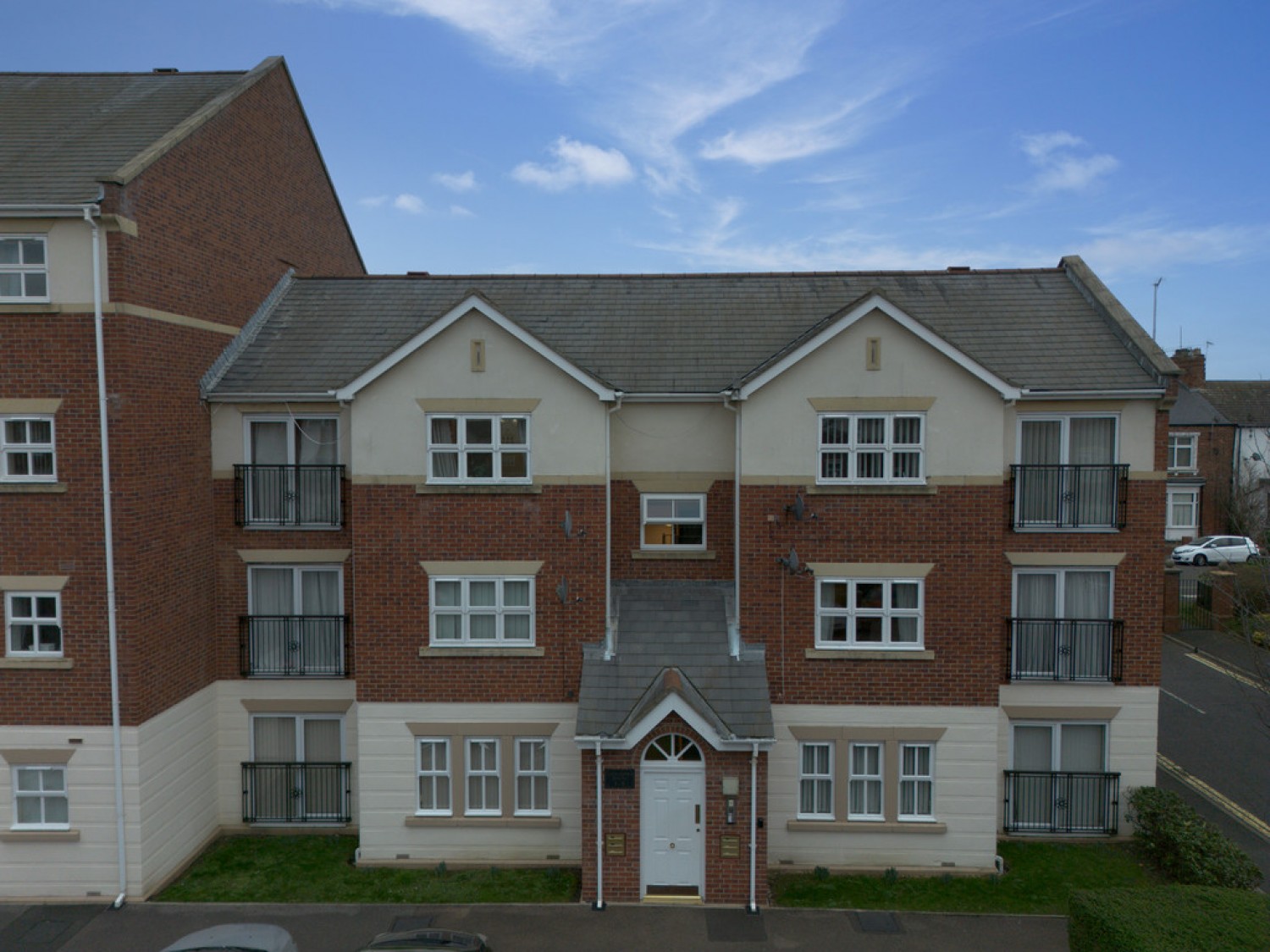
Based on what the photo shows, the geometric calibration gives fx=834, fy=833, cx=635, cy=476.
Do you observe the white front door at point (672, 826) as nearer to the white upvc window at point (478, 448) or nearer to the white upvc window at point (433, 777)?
the white upvc window at point (433, 777)

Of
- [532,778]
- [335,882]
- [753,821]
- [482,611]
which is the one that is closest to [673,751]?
[753,821]

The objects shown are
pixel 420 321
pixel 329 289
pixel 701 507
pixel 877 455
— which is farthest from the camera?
pixel 329 289

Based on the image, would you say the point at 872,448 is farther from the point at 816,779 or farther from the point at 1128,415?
the point at 816,779

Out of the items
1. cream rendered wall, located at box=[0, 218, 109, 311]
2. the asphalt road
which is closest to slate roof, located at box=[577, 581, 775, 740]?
the asphalt road

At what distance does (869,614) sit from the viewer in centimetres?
1390

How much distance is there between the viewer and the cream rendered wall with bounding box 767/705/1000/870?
13773mm

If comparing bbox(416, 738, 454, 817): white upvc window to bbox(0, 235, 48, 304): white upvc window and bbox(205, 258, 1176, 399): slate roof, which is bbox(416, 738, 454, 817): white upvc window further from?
bbox(0, 235, 48, 304): white upvc window

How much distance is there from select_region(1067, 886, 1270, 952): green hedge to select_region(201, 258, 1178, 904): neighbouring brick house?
11.3 ft

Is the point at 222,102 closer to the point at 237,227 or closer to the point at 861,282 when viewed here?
the point at 237,227

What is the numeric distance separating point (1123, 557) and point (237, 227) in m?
17.3

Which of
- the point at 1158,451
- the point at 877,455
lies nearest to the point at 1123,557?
the point at 1158,451

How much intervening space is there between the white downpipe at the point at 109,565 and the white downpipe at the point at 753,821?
9.69 m

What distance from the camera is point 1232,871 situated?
499 inches

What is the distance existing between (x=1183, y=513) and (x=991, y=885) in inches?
1383
